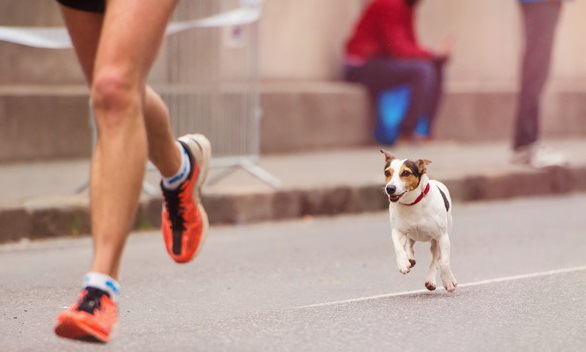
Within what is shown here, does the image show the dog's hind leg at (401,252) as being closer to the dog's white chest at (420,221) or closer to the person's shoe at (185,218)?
the dog's white chest at (420,221)

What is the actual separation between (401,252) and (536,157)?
6899mm

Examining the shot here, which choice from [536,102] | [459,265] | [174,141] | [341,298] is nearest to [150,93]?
[174,141]

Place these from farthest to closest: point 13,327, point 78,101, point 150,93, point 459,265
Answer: point 78,101 → point 459,265 → point 13,327 → point 150,93

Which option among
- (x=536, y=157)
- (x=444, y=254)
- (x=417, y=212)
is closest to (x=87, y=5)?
(x=417, y=212)

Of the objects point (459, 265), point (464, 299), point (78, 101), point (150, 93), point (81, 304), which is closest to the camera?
point (81, 304)

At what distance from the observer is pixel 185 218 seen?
4.70 metres

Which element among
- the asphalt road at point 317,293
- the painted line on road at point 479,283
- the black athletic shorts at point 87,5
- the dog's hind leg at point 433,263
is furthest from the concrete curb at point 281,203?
the black athletic shorts at point 87,5

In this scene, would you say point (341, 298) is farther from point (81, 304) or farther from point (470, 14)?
point (470, 14)

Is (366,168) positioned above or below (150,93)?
below

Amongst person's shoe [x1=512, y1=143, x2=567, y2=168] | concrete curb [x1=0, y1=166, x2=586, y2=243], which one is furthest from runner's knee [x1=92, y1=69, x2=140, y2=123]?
person's shoe [x1=512, y1=143, x2=567, y2=168]

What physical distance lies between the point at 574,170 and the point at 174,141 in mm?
7354

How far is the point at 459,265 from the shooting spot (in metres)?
6.41

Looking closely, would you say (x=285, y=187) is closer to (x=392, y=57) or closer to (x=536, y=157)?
(x=536, y=157)

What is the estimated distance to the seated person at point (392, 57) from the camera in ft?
41.3
